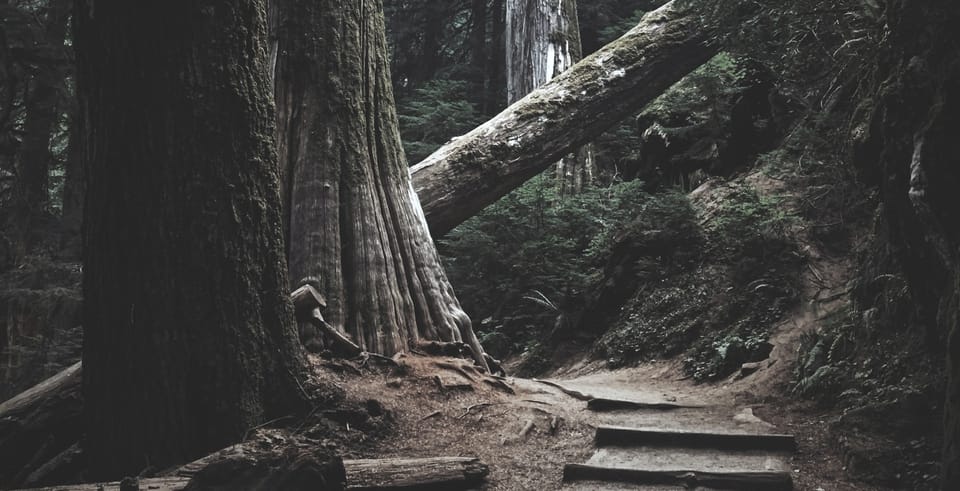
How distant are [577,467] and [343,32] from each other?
13.9 ft

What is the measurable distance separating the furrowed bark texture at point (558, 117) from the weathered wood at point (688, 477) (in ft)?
12.0

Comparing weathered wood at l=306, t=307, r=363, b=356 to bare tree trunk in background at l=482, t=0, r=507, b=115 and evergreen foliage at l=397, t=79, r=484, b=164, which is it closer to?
evergreen foliage at l=397, t=79, r=484, b=164

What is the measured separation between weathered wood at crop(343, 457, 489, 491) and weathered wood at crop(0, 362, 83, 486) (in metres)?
2.18

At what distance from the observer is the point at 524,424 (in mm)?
5727

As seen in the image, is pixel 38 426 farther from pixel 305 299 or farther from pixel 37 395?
pixel 305 299

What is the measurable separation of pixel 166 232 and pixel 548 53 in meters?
9.31

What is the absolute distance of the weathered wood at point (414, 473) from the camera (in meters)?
4.20

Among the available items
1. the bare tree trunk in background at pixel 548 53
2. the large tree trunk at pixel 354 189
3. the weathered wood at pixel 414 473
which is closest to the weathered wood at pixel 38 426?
the large tree trunk at pixel 354 189

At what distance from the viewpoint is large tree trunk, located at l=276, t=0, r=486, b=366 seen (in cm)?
616

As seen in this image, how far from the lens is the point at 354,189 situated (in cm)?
645

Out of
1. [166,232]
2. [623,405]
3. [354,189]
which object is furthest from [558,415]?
[166,232]

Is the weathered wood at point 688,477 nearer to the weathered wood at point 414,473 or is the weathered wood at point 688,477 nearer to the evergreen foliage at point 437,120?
the weathered wood at point 414,473

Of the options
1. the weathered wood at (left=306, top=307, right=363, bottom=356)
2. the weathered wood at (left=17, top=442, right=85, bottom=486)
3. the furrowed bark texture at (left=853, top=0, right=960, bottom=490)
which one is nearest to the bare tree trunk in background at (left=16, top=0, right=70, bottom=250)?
the weathered wood at (left=306, top=307, right=363, bottom=356)

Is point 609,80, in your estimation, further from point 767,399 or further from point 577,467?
point 577,467
